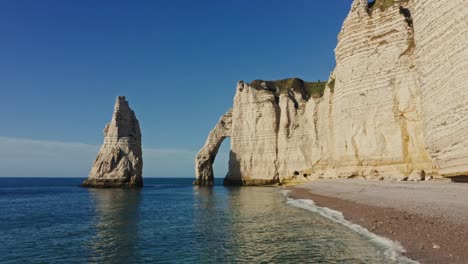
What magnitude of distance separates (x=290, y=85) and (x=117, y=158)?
31686 mm

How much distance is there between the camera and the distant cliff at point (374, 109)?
18.0 meters

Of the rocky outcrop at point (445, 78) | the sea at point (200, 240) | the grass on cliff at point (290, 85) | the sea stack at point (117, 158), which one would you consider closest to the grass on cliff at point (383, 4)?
the rocky outcrop at point (445, 78)

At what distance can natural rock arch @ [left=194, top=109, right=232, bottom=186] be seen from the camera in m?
67.4

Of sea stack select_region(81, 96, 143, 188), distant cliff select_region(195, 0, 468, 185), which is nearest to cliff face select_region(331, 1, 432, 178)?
distant cliff select_region(195, 0, 468, 185)

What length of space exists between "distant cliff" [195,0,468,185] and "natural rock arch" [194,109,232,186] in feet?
8.26

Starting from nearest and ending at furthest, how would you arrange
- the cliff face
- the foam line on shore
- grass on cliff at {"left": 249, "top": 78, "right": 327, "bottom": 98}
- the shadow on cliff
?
the foam line on shore, the shadow on cliff, the cliff face, grass on cliff at {"left": 249, "top": 78, "right": 327, "bottom": 98}

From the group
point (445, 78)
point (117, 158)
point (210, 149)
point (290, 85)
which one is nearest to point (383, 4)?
point (445, 78)

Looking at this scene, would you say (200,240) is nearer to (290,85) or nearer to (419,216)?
(419,216)

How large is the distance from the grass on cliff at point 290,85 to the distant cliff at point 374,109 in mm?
185

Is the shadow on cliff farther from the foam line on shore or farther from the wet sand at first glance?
the wet sand

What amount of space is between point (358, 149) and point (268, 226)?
18880mm

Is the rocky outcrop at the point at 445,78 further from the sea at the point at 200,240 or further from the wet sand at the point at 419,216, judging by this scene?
the sea at the point at 200,240

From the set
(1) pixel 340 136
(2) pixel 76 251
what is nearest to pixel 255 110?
(1) pixel 340 136

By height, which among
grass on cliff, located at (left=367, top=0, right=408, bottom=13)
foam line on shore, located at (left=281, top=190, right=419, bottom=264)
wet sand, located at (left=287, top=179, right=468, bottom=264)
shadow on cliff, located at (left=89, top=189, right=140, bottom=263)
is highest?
grass on cliff, located at (left=367, top=0, right=408, bottom=13)
